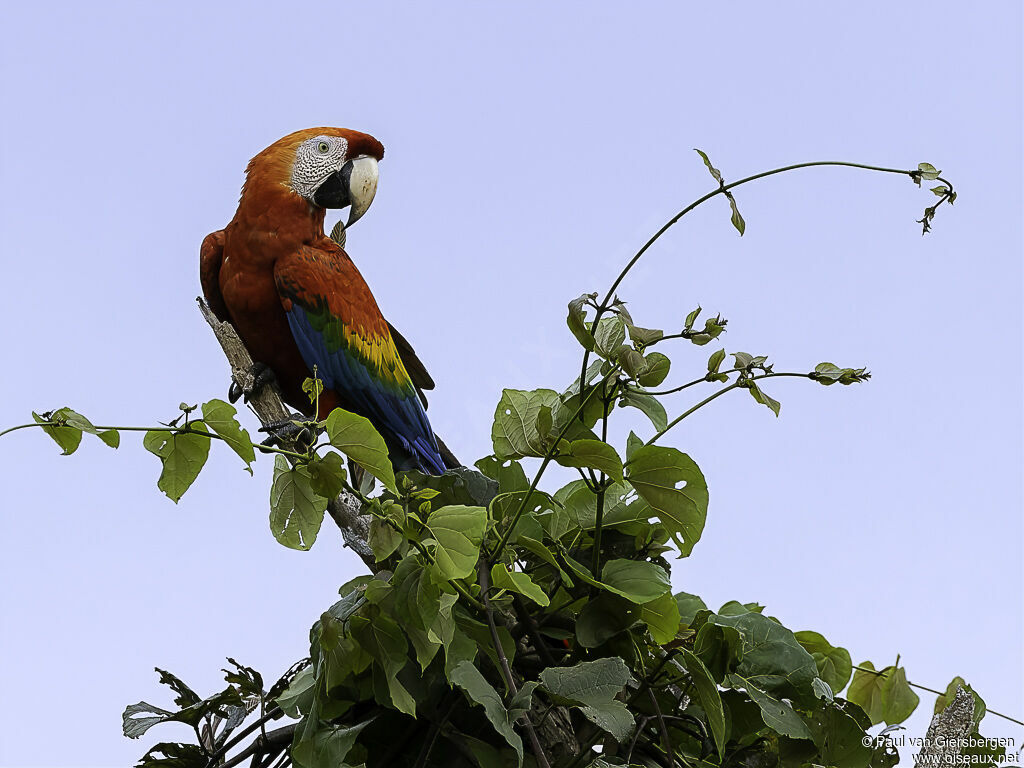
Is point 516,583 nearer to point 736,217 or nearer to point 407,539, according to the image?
point 407,539

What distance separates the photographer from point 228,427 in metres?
0.66

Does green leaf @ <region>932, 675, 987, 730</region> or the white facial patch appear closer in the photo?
green leaf @ <region>932, 675, 987, 730</region>

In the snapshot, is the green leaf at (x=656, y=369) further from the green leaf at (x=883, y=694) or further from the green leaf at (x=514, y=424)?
the green leaf at (x=883, y=694)

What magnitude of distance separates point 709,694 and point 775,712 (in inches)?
3.2

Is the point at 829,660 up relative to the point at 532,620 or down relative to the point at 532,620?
up

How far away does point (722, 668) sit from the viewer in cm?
78

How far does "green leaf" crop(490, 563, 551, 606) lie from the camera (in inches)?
26.2

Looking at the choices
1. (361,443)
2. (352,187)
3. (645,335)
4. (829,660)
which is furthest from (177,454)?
(352,187)

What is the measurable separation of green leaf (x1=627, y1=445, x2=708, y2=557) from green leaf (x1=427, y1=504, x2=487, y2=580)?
0.49ft

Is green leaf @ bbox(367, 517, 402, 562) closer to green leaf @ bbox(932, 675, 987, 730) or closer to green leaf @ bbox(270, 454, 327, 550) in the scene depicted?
green leaf @ bbox(270, 454, 327, 550)

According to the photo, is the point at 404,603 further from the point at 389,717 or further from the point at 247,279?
the point at 247,279

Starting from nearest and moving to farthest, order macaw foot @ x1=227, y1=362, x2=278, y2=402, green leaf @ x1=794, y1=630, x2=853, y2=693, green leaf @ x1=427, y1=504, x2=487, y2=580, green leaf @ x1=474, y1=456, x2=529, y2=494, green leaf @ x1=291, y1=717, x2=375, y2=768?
green leaf @ x1=427, y1=504, x2=487, y2=580
green leaf @ x1=291, y1=717, x2=375, y2=768
green leaf @ x1=474, y1=456, x2=529, y2=494
green leaf @ x1=794, y1=630, x2=853, y2=693
macaw foot @ x1=227, y1=362, x2=278, y2=402

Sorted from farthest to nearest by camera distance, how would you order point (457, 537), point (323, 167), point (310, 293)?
point (323, 167) → point (310, 293) → point (457, 537)

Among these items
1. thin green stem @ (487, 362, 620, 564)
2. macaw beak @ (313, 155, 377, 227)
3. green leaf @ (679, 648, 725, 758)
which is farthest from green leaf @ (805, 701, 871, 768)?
macaw beak @ (313, 155, 377, 227)
